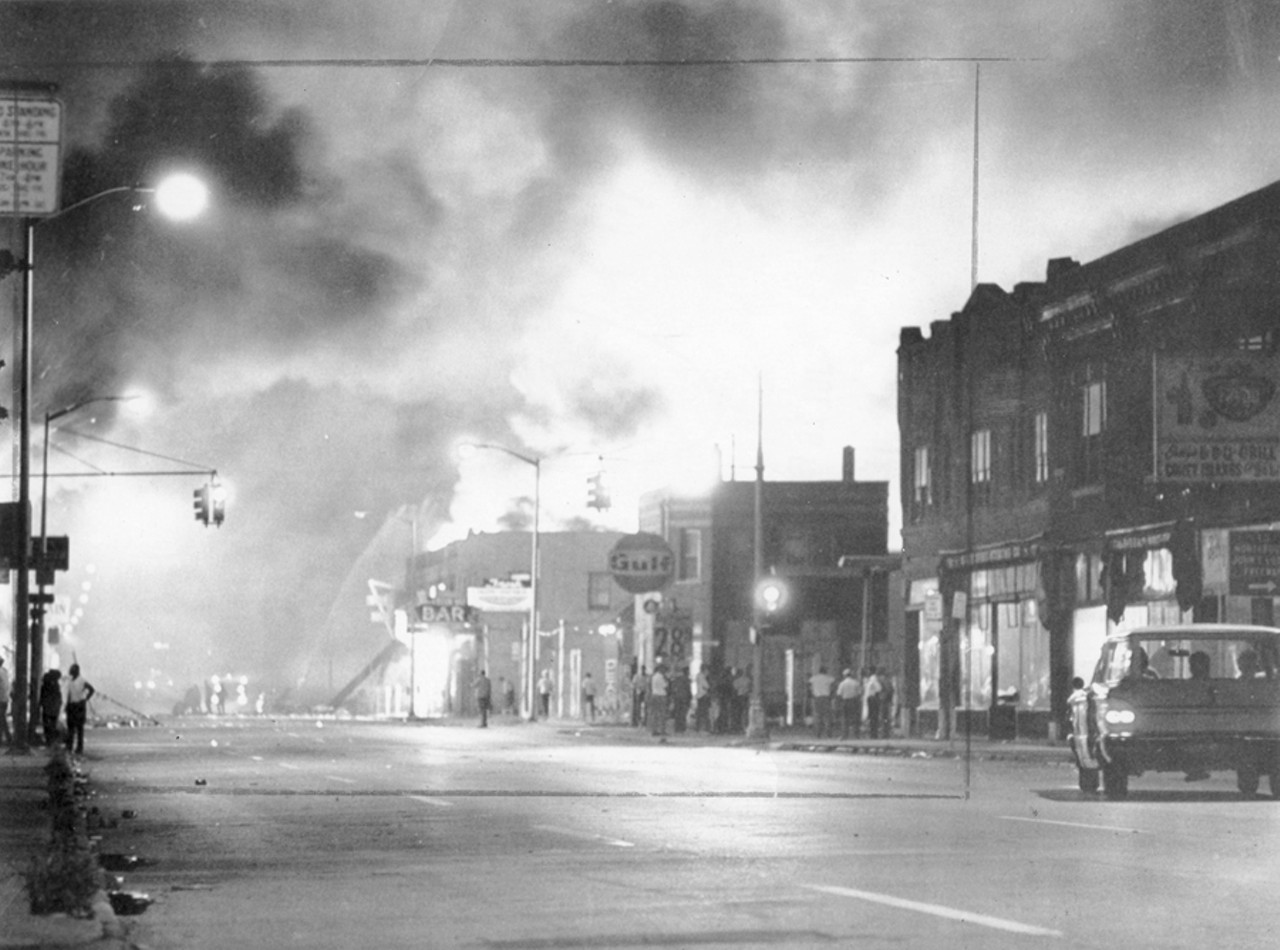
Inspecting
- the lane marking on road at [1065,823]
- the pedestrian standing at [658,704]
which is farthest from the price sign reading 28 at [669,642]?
the lane marking on road at [1065,823]

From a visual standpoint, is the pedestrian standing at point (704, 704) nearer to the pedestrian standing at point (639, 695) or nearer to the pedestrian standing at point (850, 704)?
the pedestrian standing at point (639, 695)

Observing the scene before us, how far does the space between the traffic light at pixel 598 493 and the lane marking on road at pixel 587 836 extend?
3631 cm

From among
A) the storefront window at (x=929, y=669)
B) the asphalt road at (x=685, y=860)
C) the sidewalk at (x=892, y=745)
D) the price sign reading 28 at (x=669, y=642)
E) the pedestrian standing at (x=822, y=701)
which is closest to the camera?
the asphalt road at (x=685, y=860)

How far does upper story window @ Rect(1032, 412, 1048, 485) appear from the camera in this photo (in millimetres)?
53656

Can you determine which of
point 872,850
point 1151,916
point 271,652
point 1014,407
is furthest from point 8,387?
point 271,652

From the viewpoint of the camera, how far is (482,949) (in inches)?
447

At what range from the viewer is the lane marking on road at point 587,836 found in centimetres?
1786

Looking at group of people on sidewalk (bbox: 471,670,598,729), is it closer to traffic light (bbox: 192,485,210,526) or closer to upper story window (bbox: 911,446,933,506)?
upper story window (bbox: 911,446,933,506)

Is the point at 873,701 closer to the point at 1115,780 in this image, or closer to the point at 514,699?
the point at 1115,780

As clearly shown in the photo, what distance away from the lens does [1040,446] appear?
178 ft

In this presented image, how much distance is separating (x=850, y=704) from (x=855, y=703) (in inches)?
12.3

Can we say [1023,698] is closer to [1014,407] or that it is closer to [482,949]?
[1014,407]

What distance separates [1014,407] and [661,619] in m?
15.6

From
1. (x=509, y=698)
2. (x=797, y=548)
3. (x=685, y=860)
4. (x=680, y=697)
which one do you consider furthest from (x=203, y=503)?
(x=685, y=860)
